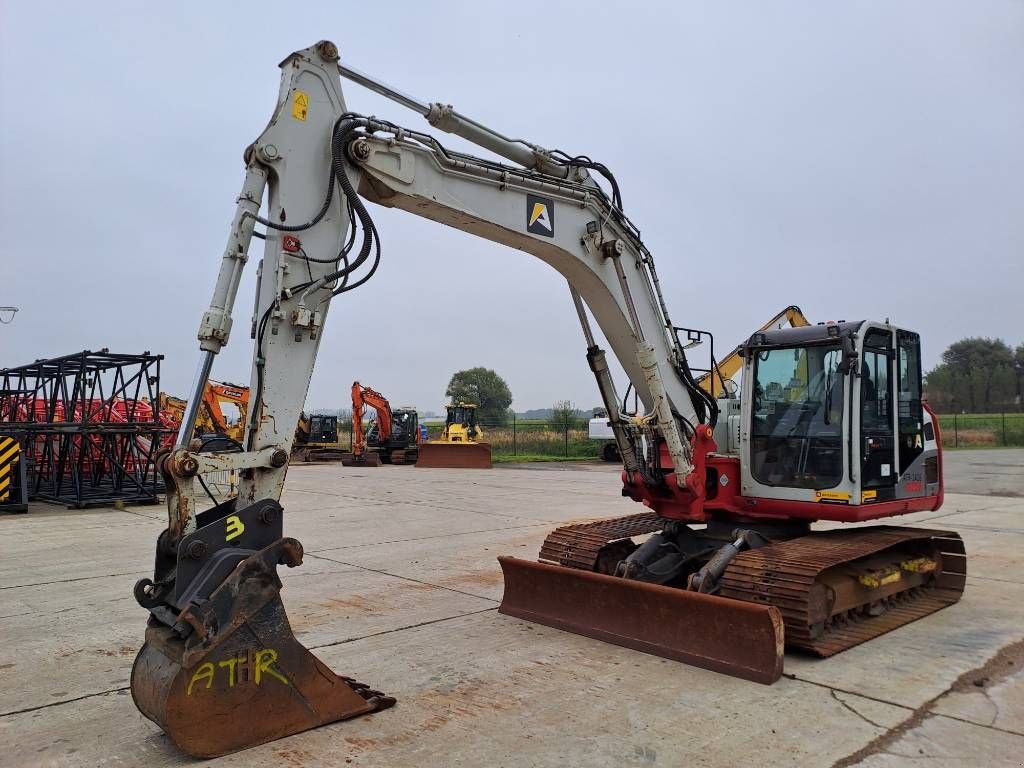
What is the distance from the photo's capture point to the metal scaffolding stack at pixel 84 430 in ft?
49.9

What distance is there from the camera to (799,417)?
21.4ft

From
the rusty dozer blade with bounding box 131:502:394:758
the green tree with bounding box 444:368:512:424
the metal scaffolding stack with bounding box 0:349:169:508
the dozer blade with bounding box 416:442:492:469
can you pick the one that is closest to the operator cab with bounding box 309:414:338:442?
the dozer blade with bounding box 416:442:492:469

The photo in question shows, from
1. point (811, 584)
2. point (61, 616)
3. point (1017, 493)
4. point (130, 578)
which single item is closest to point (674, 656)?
point (811, 584)

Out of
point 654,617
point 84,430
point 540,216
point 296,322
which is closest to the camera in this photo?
point 296,322

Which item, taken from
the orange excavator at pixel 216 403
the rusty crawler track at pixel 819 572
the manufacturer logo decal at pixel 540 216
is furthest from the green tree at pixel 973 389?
the manufacturer logo decal at pixel 540 216

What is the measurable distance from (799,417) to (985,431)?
139 ft

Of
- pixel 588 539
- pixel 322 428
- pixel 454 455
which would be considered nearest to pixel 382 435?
pixel 454 455

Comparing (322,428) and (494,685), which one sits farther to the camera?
(322,428)

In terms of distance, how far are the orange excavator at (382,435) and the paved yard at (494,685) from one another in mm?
20213

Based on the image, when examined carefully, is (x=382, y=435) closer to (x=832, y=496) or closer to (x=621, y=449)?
(x=621, y=449)

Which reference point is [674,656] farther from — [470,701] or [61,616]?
[61,616]

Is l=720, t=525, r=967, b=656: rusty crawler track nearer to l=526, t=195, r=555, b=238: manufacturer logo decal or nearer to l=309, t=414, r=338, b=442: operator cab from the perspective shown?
l=526, t=195, r=555, b=238: manufacturer logo decal

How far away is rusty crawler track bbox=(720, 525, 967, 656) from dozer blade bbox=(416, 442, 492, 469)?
20932 millimetres

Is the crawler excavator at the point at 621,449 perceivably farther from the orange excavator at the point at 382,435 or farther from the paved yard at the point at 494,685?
the orange excavator at the point at 382,435
